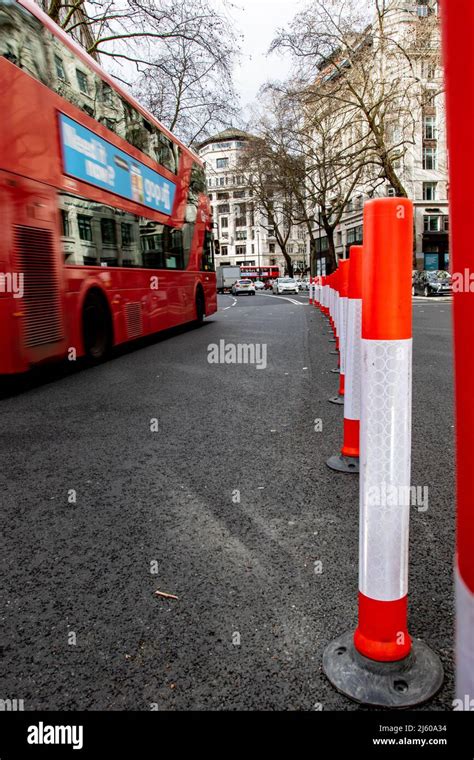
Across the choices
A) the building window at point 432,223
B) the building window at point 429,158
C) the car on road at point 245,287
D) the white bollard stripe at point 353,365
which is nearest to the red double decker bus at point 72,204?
the white bollard stripe at point 353,365

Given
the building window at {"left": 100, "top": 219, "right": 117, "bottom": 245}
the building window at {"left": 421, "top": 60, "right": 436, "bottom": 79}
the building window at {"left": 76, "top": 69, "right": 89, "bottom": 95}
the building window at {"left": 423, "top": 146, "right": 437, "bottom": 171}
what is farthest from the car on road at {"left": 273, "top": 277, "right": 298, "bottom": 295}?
the building window at {"left": 76, "top": 69, "right": 89, "bottom": 95}

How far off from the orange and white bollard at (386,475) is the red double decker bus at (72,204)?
520cm

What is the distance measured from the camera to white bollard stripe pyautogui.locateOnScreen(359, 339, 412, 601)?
1587 mm

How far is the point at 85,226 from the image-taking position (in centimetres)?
773

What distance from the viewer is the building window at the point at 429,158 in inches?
1939

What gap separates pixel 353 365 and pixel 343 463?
663 millimetres

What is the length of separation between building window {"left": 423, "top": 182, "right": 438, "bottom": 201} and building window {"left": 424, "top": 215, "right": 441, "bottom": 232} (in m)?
2.15

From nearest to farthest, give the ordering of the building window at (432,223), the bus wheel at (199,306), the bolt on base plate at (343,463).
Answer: the bolt on base plate at (343,463)
the bus wheel at (199,306)
the building window at (432,223)

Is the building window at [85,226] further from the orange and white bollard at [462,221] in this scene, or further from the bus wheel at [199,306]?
the orange and white bollard at [462,221]

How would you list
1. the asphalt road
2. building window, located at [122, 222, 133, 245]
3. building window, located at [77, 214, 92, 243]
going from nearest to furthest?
the asphalt road < building window, located at [77, 214, 92, 243] < building window, located at [122, 222, 133, 245]

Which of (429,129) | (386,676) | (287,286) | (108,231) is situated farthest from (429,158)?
(386,676)

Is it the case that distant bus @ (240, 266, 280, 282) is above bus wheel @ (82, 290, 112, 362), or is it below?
above

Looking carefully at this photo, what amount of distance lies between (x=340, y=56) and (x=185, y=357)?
23.5 metres

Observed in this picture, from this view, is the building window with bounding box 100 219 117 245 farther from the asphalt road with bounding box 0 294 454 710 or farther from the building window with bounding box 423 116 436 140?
the building window with bounding box 423 116 436 140
